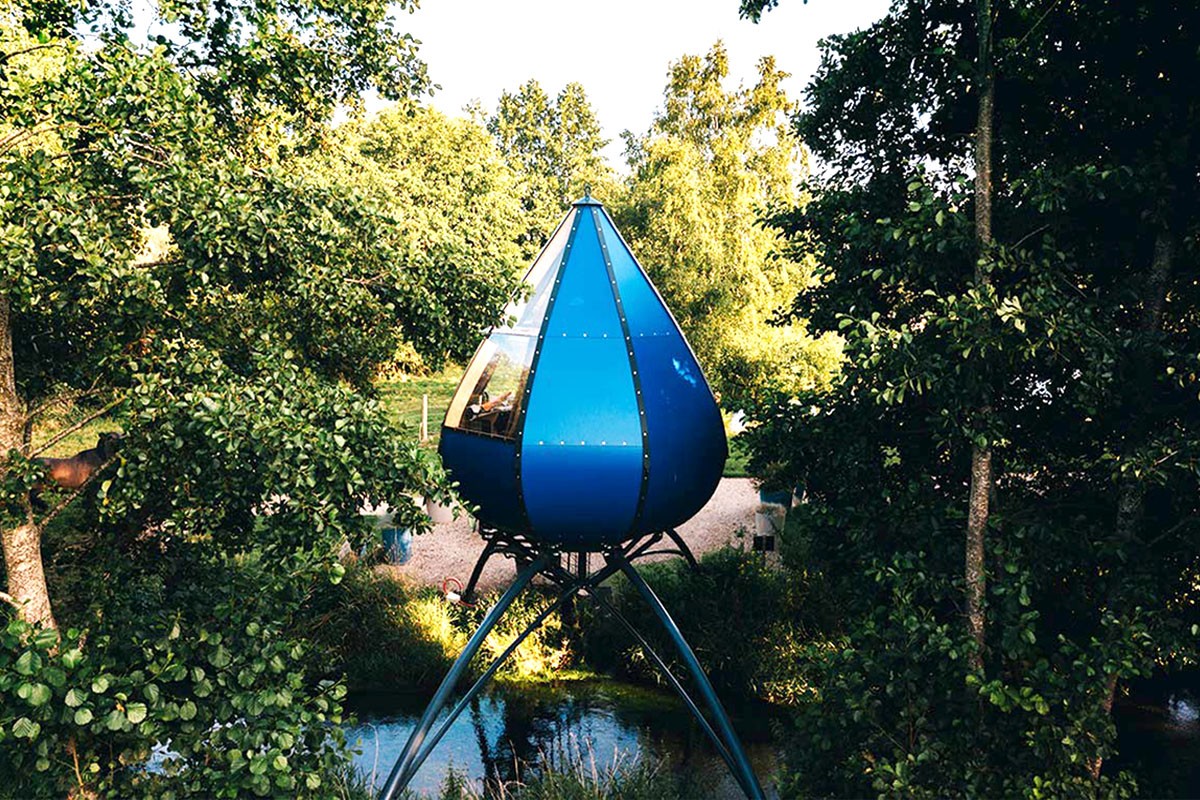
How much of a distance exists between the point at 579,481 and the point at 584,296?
2.35 metres

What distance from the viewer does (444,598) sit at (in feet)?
57.0

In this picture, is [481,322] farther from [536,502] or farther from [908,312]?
[908,312]

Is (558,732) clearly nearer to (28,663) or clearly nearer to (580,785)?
(580,785)

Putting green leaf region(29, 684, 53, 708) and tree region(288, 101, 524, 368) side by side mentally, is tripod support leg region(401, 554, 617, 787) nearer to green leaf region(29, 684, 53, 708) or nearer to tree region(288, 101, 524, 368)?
green leaf region(29, 684, 53, 708)

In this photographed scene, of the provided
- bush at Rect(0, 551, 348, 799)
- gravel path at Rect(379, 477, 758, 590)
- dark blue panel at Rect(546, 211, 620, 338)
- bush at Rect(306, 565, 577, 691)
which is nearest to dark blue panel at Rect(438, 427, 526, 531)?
dark blue panel at Rect(546, 211, 620, 338)

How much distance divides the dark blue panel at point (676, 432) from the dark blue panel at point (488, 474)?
161 centimetres

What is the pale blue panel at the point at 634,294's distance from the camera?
11.1 metres

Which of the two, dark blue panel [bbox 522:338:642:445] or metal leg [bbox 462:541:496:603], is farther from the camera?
metal leg [bbox 462:541:496:603]

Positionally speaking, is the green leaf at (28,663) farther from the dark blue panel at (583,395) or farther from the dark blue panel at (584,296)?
the dark blue panel at (584,296)

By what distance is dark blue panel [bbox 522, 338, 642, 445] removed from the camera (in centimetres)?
1039

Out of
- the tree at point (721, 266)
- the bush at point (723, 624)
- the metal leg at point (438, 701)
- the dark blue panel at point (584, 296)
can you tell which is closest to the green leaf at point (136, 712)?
the metal leg at point (438, 701)

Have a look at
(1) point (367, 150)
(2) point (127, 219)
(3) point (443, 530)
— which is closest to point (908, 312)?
(2) point (127, 219)

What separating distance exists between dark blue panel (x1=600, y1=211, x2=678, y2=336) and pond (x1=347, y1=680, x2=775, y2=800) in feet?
18.9

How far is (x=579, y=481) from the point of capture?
34.0 feet
